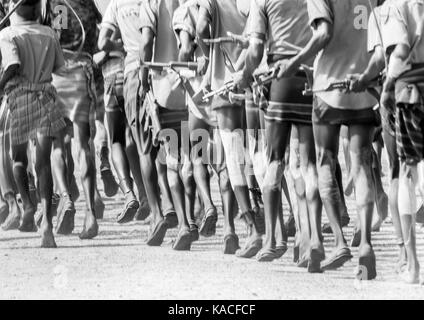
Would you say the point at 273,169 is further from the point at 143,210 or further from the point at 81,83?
the point at 143,210

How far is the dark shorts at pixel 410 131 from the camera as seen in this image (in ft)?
45.3

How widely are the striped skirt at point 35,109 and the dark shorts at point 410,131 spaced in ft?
14.0

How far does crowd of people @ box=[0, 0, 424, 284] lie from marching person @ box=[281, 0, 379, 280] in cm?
1

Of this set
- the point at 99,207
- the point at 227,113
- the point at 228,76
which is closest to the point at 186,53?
the point at 228,76

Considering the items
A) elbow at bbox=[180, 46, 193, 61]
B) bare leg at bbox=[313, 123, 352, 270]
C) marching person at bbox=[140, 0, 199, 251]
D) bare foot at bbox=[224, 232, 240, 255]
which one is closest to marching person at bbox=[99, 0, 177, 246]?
marching person at bbox=[140, 0, 199, 251]

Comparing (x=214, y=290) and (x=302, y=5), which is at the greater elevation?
(x=302, y=5)

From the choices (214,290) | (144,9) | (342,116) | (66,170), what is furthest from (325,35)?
(66,170)

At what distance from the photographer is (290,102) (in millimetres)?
15086

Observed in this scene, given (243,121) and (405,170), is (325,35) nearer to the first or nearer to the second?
(405,170)

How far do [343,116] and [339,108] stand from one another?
0.22 feet

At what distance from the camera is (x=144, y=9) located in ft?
56.9

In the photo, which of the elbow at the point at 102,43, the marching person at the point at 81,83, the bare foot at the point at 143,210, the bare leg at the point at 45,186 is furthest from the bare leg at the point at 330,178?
the bare foot at the point at 143,210

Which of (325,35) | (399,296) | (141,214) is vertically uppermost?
(325,35)

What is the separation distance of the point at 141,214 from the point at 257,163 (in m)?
3.38
